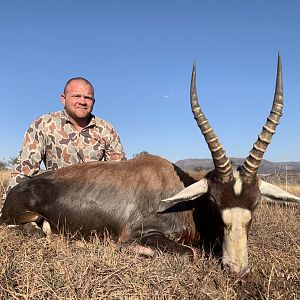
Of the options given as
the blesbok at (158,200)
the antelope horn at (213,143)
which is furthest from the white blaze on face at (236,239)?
the antelope horn at (213,143)

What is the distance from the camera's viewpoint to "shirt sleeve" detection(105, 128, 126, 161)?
743cm

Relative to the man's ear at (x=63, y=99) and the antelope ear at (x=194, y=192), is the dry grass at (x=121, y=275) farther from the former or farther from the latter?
the man's ear at (x=63, y=99)

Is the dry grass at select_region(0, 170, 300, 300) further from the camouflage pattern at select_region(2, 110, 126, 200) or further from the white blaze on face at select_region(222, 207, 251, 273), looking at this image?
the camouflage pattern at select_region(2, 110, 126, 200)

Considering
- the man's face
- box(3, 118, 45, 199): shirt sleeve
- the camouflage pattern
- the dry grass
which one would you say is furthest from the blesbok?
the man's face

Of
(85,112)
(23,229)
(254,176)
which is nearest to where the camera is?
(254,176)

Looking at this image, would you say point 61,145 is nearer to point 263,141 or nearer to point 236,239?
point 263,141

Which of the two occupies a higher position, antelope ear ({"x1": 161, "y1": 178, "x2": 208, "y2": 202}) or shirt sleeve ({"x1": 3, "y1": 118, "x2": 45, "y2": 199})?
shirt sleeve ({"x1": 3, "y1": 118, "x2": 45, "y2": 199})

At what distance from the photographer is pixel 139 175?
5.60 metres

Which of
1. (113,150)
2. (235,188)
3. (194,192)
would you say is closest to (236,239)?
(235,188)

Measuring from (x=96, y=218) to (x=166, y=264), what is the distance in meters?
1.77

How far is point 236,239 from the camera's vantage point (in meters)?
4.16

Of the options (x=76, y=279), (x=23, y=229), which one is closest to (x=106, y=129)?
(x=23, y=229)

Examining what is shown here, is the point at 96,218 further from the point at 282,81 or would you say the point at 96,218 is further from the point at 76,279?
the point at 282,81

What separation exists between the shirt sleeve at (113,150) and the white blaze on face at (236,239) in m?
3.39
